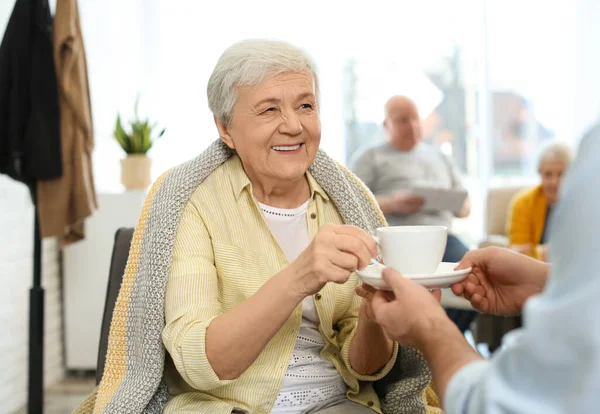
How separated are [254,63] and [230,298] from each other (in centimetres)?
50

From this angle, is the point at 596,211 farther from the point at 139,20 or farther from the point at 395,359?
the point at 139,20

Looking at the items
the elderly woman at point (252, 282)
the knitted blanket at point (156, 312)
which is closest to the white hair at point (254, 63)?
the elderly woman at point (252, 282)

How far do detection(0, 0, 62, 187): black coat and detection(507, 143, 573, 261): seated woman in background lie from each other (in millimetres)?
2452

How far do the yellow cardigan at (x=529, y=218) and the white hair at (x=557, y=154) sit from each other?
16 centimetres

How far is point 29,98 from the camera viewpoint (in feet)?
8.97

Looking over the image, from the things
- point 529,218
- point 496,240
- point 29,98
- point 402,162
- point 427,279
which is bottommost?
point 496,240

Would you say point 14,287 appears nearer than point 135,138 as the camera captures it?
Yes

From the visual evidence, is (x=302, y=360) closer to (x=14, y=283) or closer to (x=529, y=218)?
(x=14, y=283)

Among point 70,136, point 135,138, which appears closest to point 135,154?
point 135,138

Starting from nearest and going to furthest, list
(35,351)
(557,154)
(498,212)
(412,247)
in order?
(412,247) < (35,351) < (557,154) < (498,212)

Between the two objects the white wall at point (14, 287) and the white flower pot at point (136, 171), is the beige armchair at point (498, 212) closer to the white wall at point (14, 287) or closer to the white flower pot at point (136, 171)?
the white flower pot at point (136, 171)

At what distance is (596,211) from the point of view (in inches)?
23.4

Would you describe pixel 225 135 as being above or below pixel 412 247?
above

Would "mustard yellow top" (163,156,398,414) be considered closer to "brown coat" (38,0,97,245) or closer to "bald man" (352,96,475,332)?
"brown coat" (38,0,97,245)
